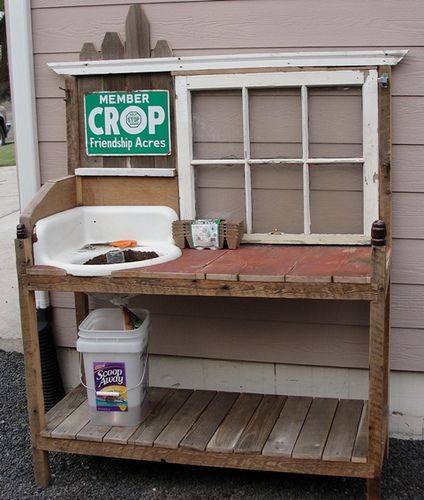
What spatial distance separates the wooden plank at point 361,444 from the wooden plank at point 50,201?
4.94 feet

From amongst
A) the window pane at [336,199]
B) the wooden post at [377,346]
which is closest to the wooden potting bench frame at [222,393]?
the wooden post at [377,346]

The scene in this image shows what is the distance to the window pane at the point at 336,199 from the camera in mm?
3363

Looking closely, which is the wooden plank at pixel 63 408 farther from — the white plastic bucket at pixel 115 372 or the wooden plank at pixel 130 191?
the wooden plank at pixel 130 191

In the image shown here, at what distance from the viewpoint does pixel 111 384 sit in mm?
3230

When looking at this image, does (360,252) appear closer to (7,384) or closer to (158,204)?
(158,204)

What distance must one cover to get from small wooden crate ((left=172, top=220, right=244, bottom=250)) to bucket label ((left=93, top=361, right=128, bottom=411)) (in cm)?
60

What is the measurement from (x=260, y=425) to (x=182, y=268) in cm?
75

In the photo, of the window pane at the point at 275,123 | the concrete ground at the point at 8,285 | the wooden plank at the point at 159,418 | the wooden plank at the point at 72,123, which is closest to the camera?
the wooden plank at the point at 159,418

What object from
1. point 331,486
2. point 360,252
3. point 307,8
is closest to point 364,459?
point 331,486

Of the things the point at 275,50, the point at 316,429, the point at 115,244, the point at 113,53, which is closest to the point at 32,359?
the point at 115,244

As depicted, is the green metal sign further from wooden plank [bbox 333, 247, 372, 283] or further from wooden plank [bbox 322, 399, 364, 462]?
wooden plank [bbox 322, 399, 364, 462]

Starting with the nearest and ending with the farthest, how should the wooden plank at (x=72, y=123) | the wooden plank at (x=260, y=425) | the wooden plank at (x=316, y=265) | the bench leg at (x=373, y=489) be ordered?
the wooden plank at (x=316, y=265)
the bench leg at (x=373, y=489)
the wooden plank at (x=260, y=425)
the wooden plank at (x=72, y=123)

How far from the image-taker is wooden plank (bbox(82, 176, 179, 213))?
357cm

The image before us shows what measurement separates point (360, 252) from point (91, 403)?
1275mm
